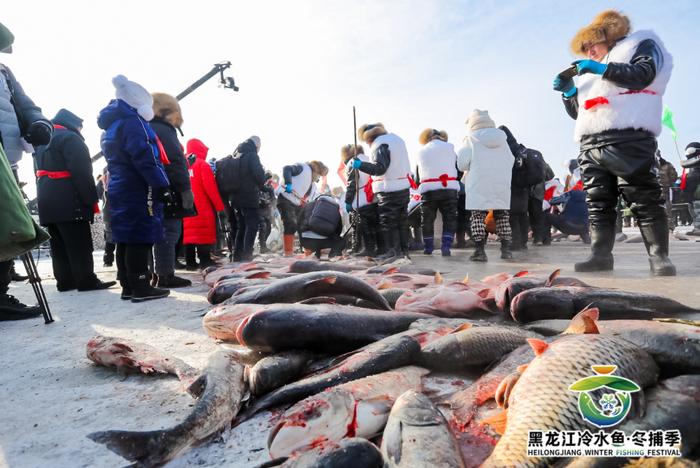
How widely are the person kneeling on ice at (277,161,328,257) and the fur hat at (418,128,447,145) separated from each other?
3.55 m

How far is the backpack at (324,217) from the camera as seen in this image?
28.9 ft

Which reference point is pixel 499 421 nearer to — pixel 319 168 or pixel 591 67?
pixel 591 67

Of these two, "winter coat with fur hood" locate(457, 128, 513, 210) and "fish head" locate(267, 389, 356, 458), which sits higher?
"winter coat with fur hood" locate(457, 128, 513, 210)

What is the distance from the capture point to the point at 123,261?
487 centimetres

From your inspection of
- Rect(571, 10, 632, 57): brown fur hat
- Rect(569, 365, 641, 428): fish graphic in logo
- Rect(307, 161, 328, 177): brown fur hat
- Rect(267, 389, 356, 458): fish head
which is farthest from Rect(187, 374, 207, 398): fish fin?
Rect(307, 161, 328, 177): brown fur hat

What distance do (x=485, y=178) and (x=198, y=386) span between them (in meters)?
5.75

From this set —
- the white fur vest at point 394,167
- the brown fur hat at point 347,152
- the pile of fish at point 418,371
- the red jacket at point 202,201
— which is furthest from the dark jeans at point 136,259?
the brown fur hat at point 347,152

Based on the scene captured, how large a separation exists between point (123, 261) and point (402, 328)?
3913 mm

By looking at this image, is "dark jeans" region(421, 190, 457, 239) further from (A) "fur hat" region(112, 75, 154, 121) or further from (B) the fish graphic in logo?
(B) the fish graphic in logo

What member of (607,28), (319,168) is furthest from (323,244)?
(607,28)

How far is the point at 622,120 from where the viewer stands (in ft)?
13.2

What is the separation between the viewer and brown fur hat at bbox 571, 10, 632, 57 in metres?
4.15

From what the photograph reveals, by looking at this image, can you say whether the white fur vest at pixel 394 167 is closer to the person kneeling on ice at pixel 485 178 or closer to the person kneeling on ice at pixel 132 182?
the person kneeling on ice at pixel 485 178

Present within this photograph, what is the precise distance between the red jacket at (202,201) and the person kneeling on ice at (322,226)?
199 centimetres
